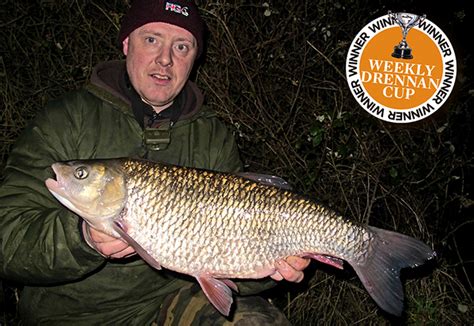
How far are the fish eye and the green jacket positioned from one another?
0.48 ft

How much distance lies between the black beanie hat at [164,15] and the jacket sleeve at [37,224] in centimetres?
66

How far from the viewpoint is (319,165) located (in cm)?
348

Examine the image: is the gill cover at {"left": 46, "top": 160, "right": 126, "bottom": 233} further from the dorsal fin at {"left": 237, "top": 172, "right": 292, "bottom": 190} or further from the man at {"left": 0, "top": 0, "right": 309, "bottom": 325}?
the dorsal fin at {"left": 237, "top": 172, "right": 292, "bottom": 190}

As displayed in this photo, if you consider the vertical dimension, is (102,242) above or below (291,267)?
above

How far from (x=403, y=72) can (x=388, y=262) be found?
6.44 feet

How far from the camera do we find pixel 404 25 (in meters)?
3.61

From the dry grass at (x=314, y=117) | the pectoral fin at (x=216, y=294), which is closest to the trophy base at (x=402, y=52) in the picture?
the dry grass at (x=314, y=117)

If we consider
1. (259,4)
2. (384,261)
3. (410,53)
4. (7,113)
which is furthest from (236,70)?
(384,261)

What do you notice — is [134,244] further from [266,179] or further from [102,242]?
[266,179]

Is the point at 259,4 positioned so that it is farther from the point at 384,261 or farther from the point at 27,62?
the point at 384,261

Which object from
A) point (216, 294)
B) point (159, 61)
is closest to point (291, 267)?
point (216, 294)

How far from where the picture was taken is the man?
6.07 feet

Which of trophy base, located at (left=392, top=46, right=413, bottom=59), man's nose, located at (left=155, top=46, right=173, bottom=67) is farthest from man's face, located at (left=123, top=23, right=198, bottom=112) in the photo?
trophy base, located at (left=392, top=46, right=413, bottom=59)

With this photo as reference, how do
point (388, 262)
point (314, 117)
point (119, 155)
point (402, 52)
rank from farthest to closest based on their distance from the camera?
point (314, 117) → point (402, 52) → point (119, 155) → point (388, 262)
